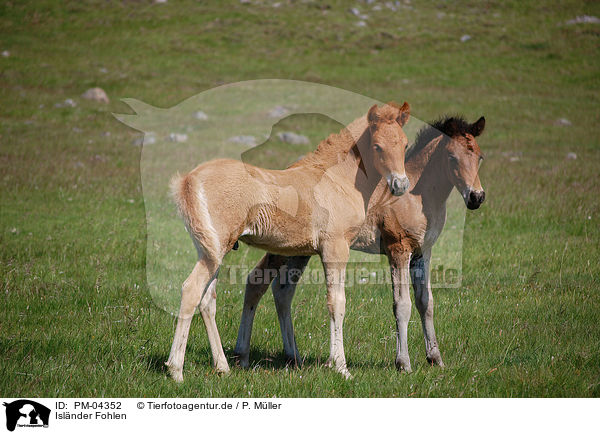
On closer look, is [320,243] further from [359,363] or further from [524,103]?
[524,103]

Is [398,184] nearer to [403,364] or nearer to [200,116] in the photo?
[403,364]

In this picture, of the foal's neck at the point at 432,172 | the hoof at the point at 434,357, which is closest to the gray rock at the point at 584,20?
the foal's neck at the point at 432,172

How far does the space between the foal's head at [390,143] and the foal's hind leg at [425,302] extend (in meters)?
1.06

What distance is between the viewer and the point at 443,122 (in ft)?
20.3

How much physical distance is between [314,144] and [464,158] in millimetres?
15049

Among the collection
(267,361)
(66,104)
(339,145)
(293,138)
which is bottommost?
(66,104)

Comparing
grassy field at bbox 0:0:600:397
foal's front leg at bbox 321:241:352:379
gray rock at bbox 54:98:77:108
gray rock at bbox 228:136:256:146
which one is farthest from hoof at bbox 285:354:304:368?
gray rock at bbox 54:98:77:108

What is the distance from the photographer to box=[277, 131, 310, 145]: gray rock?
20.8 metres

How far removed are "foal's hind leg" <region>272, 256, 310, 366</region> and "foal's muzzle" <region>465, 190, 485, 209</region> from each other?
1703 millimetres

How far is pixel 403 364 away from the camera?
231 inches
